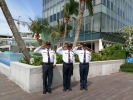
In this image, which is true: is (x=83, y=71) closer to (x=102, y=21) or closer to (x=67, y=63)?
(x=67, y=63)

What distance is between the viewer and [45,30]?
1043 inches

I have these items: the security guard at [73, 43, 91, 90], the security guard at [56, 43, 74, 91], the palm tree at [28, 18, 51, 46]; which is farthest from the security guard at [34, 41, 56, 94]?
the palm tree at [28, 18, 51, 46]

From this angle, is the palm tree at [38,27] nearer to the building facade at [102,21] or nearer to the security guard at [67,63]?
the building facade at [102,21]

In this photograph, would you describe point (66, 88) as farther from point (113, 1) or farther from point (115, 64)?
point (113, 1)

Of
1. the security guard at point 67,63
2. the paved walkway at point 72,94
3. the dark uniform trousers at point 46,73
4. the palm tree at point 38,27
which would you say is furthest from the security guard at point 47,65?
the palm tree at point 38,27

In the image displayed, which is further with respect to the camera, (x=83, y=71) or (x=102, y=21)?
(x=102, y=21)

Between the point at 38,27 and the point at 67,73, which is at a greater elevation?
the point at 38,27

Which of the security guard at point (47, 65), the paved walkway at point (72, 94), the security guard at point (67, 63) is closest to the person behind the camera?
the paved walkway at point (72, 94)

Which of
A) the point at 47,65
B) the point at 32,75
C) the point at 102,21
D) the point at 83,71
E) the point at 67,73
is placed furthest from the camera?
the point at 102,21

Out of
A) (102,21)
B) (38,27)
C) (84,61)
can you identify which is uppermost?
(102,21)

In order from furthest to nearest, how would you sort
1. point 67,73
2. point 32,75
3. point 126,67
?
point 126,67, point 67,73, point 32,75

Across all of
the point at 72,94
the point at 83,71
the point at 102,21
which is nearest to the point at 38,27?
the point at 102,21

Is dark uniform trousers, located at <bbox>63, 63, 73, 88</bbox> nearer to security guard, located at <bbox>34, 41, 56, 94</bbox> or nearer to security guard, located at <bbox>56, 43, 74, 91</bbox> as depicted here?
security guard, located at <bbox>56, 43, 74, 91</bbox>

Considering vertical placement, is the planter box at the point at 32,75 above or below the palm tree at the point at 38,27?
below
